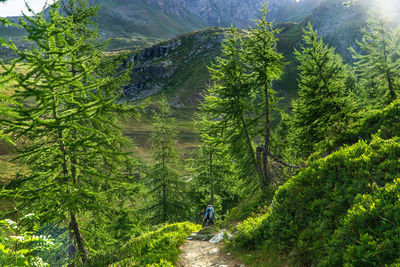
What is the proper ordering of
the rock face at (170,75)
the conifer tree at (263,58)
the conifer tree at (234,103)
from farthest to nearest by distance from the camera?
the rock face at (170,75) < the conifer tree at (234,103) < the conifer tree at (263,58)

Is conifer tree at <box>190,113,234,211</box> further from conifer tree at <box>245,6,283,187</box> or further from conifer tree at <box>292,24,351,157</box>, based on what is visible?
conifer tree at <box>245,6,283,187</box>

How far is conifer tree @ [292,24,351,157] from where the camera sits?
1504 cm

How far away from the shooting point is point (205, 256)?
7.31 metres

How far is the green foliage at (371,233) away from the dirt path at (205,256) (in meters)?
3.02

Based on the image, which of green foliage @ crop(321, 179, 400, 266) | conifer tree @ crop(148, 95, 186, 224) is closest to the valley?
green foliage @ crop(321, 179, 400, 266)

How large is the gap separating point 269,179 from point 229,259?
6.03 metres

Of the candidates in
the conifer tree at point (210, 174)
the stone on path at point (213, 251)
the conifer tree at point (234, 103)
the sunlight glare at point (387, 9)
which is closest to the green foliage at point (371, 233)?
the stone on path at point (213, 251)

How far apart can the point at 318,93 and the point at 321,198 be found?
41.2 feet

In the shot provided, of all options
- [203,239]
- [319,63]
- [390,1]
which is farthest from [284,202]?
[390,1]

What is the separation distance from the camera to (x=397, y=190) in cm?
357

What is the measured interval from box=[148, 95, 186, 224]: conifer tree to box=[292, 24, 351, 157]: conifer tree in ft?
38.8

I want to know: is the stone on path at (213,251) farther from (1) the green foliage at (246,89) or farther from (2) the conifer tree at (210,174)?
(2) the conifer tree at (210,174)

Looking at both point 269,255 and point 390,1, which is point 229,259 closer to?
point 269,255

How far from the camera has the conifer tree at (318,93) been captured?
592 inches
